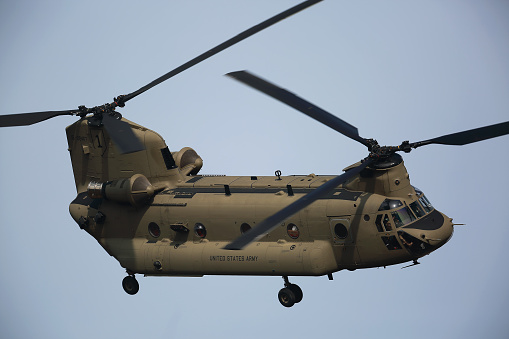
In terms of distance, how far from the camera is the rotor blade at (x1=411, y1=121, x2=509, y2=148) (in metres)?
32.5

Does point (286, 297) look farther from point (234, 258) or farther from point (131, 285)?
point (131, 285)

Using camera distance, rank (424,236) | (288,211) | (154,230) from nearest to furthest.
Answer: (288,211) → (424,236) → (154,230)

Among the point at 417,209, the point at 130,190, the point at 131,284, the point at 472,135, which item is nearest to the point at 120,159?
the point at 130,190

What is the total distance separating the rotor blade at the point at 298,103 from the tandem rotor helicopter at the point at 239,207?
30mm

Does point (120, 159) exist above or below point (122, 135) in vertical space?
below

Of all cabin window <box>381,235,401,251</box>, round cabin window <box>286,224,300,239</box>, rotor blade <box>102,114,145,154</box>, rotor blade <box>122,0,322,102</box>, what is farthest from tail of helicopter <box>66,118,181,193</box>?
cabin window <box>381,235,401,251</box>

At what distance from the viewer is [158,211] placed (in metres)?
37.6

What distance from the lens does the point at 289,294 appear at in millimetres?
36031

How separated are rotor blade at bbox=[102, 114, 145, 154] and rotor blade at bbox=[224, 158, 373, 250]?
466 cm

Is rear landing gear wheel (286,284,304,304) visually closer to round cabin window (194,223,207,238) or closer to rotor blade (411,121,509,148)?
round cabin window (194,223,207,238)

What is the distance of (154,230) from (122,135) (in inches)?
148

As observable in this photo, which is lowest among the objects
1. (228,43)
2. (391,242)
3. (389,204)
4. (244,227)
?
(391,242)

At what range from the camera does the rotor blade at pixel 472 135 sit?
32531mm

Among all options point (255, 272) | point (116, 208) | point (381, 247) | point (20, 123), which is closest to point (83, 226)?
point (116, 208)
